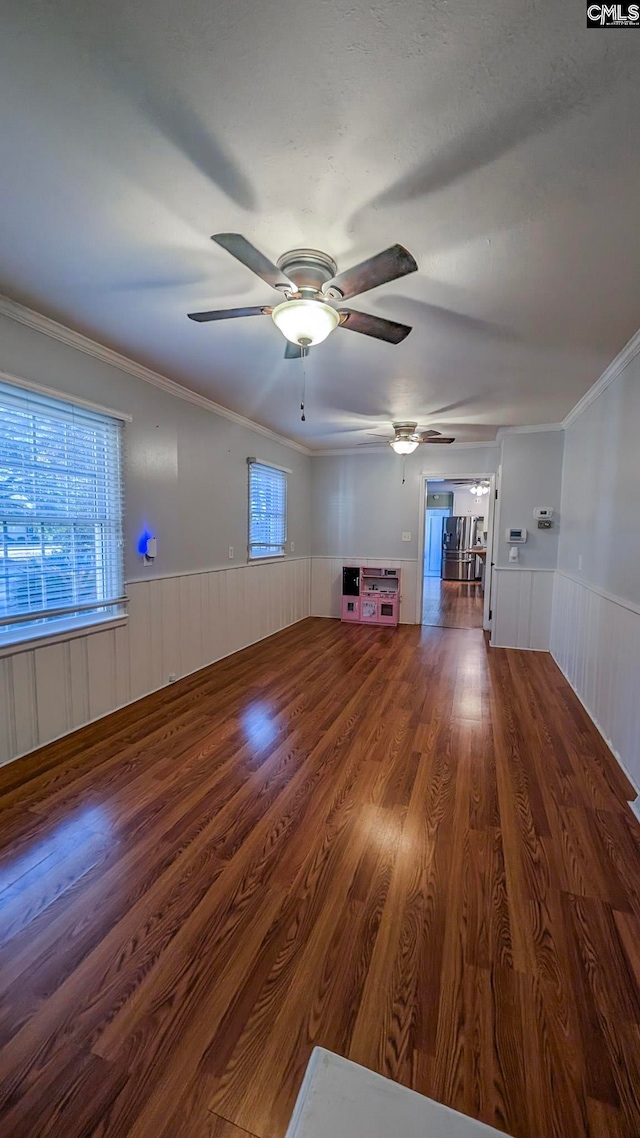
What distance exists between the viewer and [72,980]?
1332mm

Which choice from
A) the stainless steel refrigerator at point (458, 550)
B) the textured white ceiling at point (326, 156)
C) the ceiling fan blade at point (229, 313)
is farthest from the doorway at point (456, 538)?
the ceiling fan blade at point (229, 313)

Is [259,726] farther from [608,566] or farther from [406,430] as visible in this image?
[406,430]

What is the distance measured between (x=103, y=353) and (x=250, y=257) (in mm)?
1999

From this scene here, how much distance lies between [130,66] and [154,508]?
2.70 m

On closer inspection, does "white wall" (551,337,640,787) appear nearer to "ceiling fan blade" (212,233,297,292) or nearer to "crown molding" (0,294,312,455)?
"ceiling fan blade" (212,233,297,292)

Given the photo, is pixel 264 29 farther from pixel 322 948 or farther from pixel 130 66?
pixel 322 948

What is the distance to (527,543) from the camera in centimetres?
505

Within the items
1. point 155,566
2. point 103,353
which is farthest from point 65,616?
point 103,353

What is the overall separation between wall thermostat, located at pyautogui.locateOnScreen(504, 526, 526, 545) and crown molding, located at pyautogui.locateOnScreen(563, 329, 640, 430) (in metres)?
1.23

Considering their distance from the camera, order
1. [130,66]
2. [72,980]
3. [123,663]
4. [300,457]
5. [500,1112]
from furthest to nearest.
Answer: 1. [300,457]
2. [123,663]
3. [72,980]
4. [130,66]
5. [500,1112]

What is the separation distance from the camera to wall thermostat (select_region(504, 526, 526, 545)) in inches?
198

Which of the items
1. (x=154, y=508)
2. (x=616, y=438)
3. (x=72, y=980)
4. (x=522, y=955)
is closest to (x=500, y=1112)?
(x=522, y=955)

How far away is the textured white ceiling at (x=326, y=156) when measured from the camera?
1.09 meters

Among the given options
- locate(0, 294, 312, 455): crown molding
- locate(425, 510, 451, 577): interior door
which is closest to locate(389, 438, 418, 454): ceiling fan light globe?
locate(0, 294, 312, 455): crown molding
